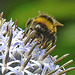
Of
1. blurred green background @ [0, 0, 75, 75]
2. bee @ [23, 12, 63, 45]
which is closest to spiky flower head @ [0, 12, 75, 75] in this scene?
bee @ [23, 12, 63, 45]

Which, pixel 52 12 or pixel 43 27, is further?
pixel 52 12

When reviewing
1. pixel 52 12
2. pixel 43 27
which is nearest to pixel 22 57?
pixel 43 27

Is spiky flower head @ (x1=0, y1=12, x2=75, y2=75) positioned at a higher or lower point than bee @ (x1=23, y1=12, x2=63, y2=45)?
lower

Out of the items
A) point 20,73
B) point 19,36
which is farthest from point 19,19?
point 20,73

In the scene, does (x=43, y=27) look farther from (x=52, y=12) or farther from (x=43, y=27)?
(x=52, y=12)

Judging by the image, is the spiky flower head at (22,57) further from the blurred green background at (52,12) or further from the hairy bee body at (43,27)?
the blurred green background at (52,12)

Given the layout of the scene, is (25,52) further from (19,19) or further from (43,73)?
(19,19)

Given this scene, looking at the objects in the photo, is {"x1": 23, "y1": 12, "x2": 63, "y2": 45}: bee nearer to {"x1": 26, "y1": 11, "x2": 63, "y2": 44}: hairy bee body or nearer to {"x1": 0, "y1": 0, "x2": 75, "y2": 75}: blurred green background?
{"x1": 26, "y1": 11, "x2": 63, "y2": 44}: hairy bee body
